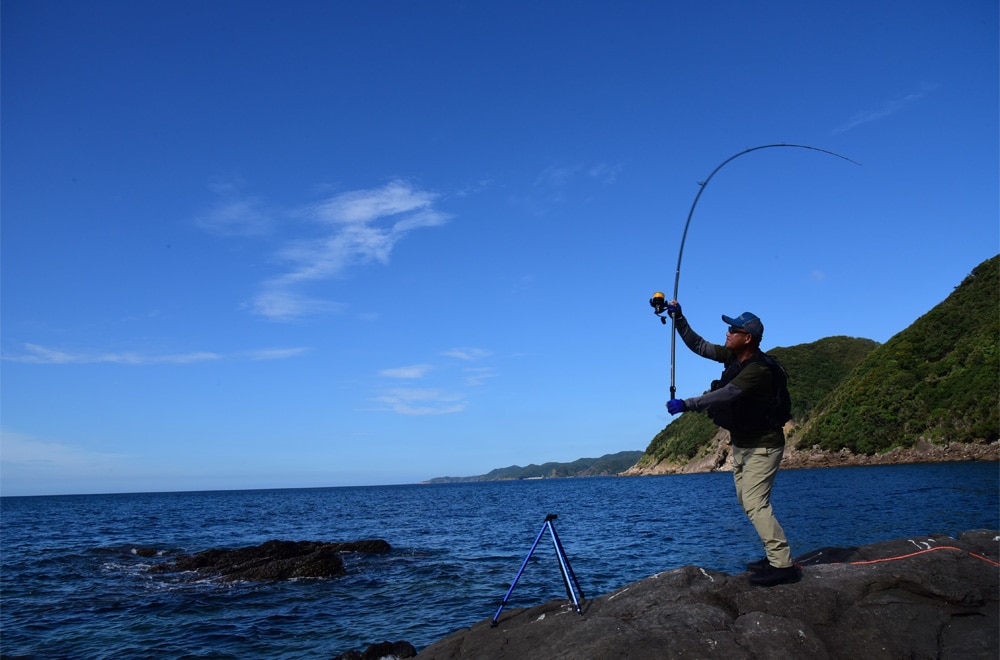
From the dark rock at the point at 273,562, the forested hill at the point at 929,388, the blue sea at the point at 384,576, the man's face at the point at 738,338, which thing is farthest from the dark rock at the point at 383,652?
the forested hill at the point at 929,388

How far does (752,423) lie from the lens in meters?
7.03

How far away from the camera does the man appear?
6.83 metres

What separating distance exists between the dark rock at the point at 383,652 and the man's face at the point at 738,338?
8.23 m

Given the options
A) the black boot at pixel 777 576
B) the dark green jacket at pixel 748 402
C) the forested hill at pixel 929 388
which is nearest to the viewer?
the dark green jacket at pixel 748 402

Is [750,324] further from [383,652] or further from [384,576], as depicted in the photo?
[384,576]

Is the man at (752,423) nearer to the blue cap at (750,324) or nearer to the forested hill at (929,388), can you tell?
the blue cap at (750,324)

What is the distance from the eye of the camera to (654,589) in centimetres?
809

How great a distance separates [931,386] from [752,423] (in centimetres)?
8847

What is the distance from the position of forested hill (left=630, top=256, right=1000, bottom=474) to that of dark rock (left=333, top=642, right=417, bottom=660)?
72.5 meters

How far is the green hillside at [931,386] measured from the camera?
69.8 metres

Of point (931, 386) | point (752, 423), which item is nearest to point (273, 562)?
point (752, 423)

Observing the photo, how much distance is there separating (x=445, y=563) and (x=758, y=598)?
60.3ft

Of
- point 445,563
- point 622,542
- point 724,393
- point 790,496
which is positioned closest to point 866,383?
point 790,496

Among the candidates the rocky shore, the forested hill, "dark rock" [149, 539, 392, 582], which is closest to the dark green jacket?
"dark rock" [149, 539, 392, 582]
